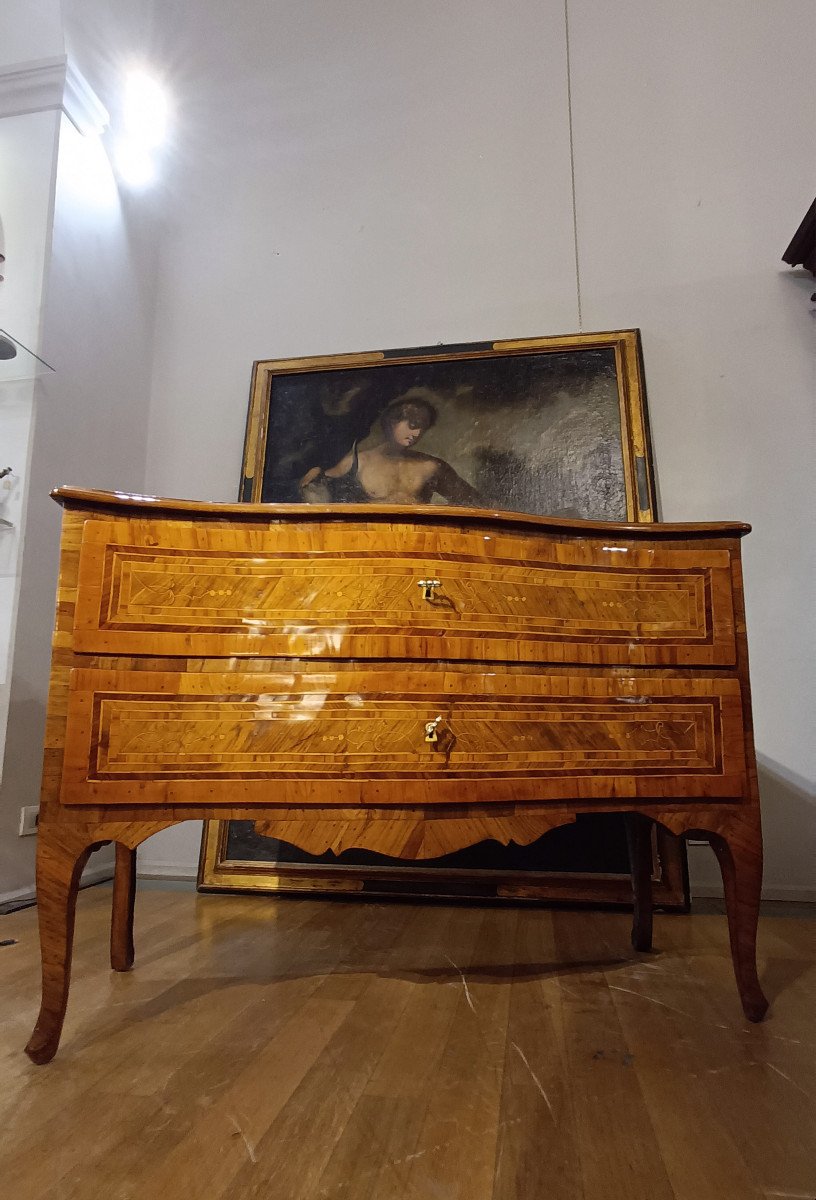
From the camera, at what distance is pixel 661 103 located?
2.72 metres

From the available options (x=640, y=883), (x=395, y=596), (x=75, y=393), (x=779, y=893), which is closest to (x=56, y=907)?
(x=395, y=596)

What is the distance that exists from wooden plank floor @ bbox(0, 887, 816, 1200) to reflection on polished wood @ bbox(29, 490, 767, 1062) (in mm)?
186

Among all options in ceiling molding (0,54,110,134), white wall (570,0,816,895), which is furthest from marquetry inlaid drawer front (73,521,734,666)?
ceiling molding (0,54,110,134)

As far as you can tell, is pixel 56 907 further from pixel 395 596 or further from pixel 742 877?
pixel 742 877

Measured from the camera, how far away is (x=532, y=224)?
2.77m

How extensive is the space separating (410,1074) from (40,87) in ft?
10.4

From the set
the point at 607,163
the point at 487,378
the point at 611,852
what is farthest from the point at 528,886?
the point at 607,163

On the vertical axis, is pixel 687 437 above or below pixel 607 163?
below

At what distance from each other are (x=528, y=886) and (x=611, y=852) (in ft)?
0.92

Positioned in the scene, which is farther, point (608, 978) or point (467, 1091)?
point (608, 978)

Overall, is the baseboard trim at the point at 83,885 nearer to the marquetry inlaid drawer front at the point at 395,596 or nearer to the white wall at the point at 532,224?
the white wall at the point at 532,224

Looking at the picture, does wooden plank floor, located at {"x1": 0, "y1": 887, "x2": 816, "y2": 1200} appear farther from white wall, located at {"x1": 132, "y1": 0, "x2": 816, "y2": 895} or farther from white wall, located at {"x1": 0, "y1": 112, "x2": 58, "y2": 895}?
white wall, located at {"x1": 132, "y1": 0, "x2": 816, "y2": 895}

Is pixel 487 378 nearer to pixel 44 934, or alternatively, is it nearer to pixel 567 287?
pixel 567 287

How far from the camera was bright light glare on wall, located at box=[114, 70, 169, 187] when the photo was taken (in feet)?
9.55
